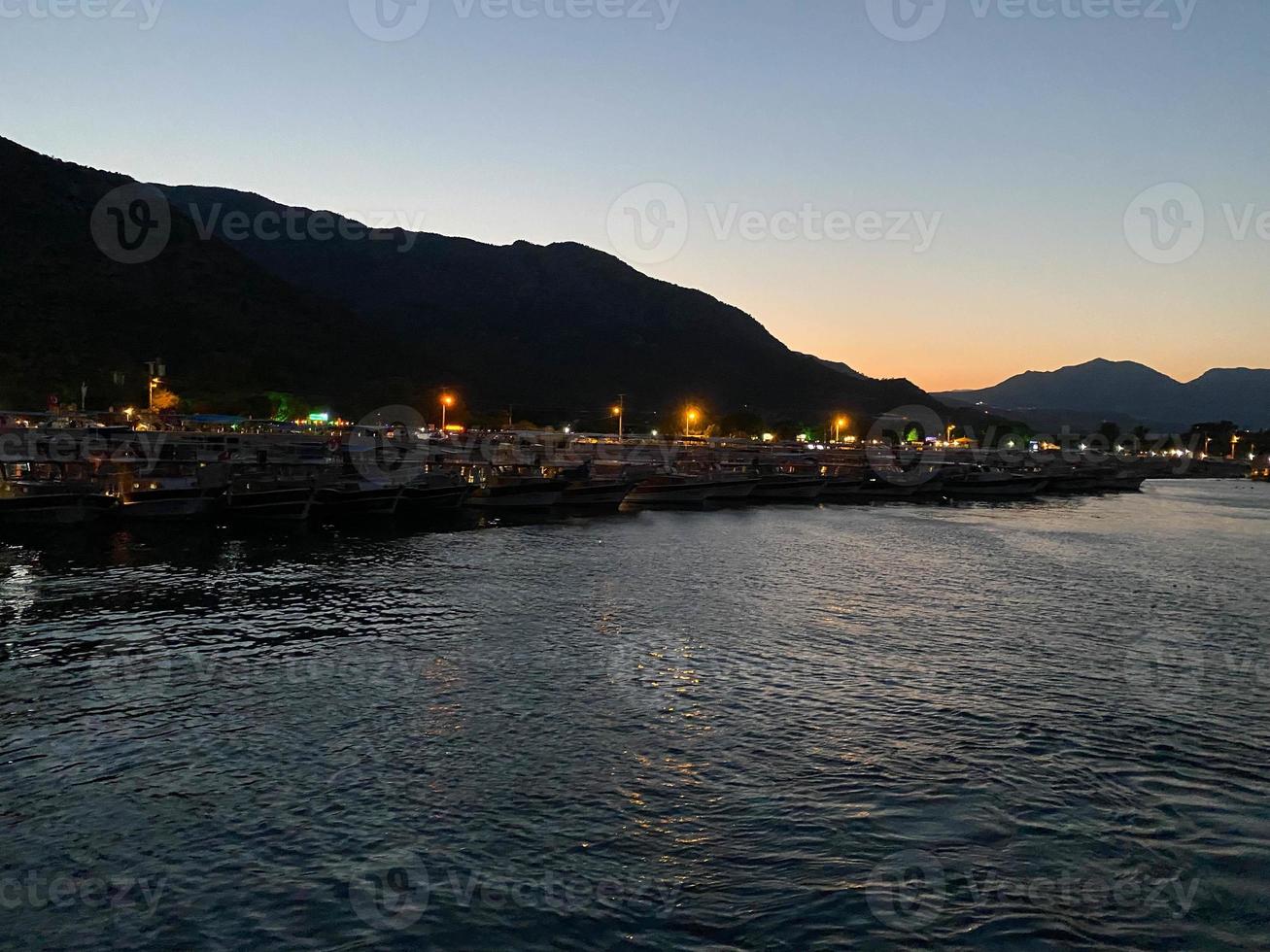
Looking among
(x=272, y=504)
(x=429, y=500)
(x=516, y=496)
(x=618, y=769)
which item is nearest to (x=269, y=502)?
(x=272, y=504)

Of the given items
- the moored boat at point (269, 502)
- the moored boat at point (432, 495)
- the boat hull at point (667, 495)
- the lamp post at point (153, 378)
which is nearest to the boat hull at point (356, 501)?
the moored boat at point (269, 502)

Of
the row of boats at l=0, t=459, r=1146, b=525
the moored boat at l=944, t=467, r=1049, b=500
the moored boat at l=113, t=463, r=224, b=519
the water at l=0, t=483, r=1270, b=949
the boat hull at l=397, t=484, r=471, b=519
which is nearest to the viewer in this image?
the water at l=0, t=483, r=1270, b=949

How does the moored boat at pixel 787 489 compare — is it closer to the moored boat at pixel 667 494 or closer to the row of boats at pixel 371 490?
the row of boats at pixel 371 490

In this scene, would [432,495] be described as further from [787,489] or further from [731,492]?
[787,489]

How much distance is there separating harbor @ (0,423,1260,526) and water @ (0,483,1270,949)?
72.2ft

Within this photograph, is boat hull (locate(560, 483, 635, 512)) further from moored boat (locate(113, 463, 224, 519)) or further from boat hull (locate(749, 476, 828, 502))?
moored boat (locate(113, 463, 224, 519))

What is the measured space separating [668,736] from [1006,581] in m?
31.4

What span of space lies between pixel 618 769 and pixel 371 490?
172ft

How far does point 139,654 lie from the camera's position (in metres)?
25.1

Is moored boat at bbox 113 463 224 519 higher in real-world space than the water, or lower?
higher

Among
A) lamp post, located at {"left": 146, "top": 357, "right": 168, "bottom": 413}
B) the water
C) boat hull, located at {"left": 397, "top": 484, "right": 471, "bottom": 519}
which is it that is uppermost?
lamp post, located at {"left": 146, "top": 357, "right": 168, "bottom": 413}

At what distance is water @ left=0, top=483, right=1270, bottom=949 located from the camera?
476 inches

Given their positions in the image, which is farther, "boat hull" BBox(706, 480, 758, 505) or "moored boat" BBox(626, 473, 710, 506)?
"boat hull" BBox(706, 480, 758, 505)

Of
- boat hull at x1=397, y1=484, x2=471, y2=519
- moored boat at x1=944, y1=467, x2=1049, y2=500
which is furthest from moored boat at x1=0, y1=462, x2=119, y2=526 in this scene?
moored boat at x1=944, y1=467, x2=1049, y2=500
